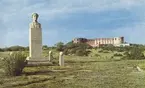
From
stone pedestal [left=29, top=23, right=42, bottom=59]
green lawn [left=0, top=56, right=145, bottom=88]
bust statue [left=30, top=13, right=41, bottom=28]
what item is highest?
bust statue [left=30, top=13, right=41, bottom=28]

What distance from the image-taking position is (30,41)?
29.9 meters

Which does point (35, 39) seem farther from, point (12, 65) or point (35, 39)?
point (12, 65)

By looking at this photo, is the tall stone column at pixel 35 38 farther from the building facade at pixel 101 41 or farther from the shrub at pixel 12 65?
the building facade at pixel 101 41

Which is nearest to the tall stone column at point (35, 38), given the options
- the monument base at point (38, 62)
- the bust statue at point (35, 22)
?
the bust statue at point (35, 22)

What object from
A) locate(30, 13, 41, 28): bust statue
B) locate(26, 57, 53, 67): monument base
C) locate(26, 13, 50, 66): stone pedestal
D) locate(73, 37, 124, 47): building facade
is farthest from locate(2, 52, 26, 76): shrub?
locate(73, 37, 124, 47): building facade

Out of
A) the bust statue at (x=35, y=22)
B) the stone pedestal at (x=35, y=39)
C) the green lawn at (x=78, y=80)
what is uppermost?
the bust statue at (x=35, y=22)

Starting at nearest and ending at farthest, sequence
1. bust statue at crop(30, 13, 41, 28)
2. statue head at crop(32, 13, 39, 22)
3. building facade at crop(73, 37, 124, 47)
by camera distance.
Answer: bust statue at crop(30, 13, 41, 28)
statue head at crop(32, 13, 39, 22)
building facade at crop(73, 37, 124, 47)

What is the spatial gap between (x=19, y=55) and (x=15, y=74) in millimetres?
1996

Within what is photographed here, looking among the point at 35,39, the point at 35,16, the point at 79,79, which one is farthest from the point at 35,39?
the point at 79,79

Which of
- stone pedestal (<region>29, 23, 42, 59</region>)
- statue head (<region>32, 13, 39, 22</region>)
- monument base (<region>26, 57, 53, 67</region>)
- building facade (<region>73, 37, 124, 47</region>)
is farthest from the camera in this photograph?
building facade (<region>73, 37, 124, 47</region>)

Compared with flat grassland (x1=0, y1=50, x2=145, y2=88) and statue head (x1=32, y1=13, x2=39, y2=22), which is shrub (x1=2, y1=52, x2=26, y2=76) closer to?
flat grassland (x1=0, y1=50, x2=145, y2=88)

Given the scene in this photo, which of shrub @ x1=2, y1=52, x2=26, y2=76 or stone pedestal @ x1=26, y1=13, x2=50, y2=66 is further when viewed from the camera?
stone pedestal @ x1=26, y1=13, x2=50, y2=66

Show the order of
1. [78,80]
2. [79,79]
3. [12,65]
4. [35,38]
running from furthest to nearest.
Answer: [35,38] → [12,65] → [79,79] → [78,80]

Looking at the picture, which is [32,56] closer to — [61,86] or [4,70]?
[4,70]
